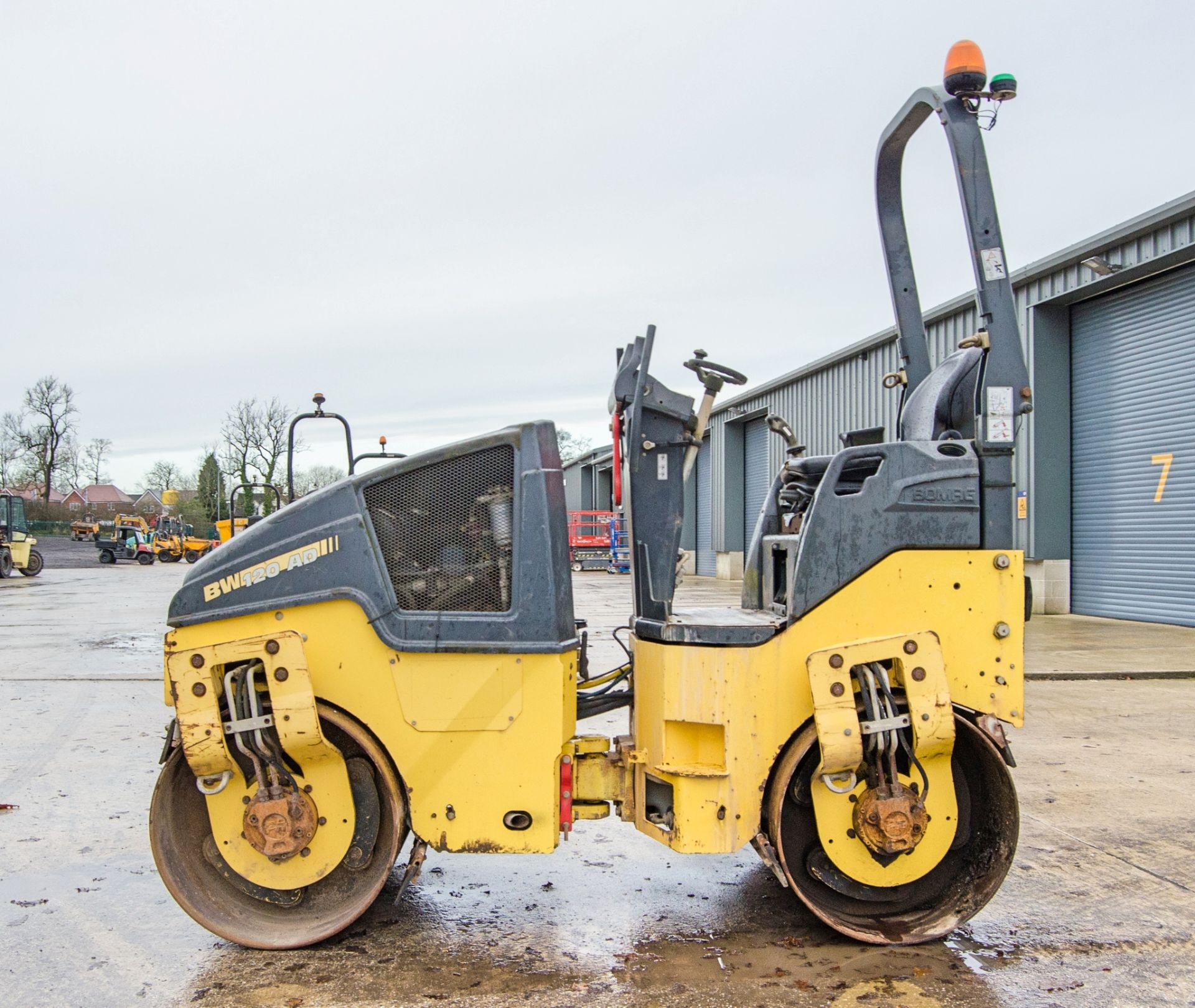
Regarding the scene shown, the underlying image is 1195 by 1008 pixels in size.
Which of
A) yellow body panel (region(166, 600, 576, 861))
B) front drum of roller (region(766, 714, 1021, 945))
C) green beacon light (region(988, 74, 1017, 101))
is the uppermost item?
green beacon light (region(988, 74, 1017, 101))

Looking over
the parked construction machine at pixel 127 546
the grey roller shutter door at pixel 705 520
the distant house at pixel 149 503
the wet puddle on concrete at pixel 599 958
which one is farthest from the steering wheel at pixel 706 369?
the distant house at pixel 149 503

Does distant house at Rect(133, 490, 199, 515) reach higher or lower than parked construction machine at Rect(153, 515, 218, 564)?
higher

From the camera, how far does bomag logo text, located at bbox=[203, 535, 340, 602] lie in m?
3.23

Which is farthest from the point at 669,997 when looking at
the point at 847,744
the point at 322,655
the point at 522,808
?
the point at 322,655

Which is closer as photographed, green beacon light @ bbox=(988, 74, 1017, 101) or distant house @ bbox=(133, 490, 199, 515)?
green beacon light @ bbox=(988, 74, 1017, 101)

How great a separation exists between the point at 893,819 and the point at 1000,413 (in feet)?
4.57

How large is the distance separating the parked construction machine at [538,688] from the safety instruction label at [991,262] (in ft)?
0.09

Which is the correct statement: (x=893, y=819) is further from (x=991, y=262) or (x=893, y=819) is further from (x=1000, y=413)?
(x=991, y=262)

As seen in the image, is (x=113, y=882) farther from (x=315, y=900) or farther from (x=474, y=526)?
(x=474, y=526)

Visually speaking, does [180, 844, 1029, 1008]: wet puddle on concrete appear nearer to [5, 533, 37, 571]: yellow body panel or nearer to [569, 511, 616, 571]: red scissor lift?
[569, 511, 616, 571]: red scissor lift

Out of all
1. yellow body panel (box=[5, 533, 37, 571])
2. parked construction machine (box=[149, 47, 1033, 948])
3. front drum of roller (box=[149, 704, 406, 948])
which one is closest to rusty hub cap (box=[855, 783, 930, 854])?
parked construction machine (box=[149, 47, 1033, 948])

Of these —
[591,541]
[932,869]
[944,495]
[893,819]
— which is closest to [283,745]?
[893,819]

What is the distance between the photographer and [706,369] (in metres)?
3.47

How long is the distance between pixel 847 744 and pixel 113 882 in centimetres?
291
